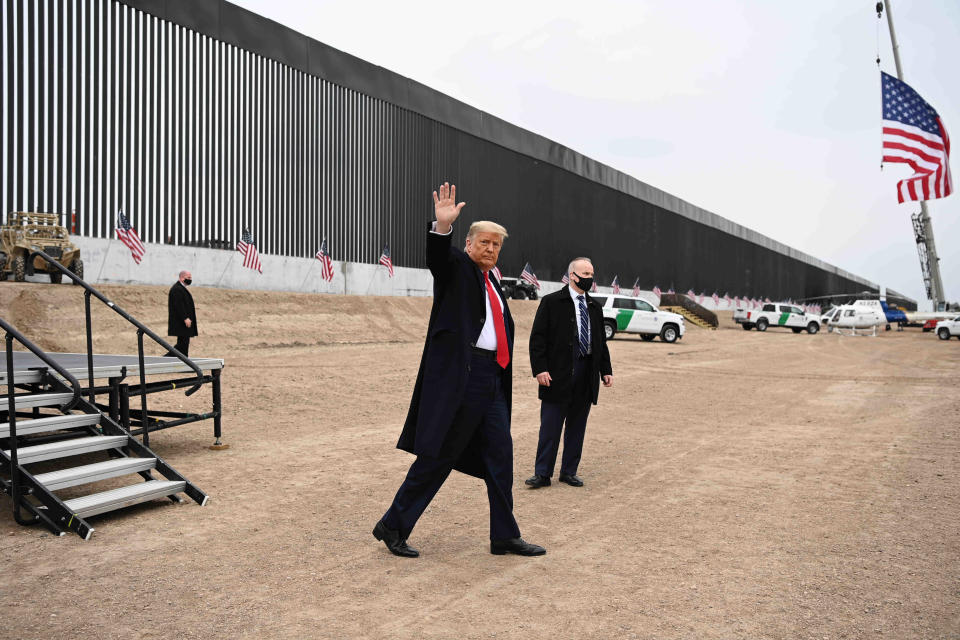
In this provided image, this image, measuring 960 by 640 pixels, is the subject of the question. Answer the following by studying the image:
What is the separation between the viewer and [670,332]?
28312 mm

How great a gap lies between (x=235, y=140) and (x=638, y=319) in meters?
17.7

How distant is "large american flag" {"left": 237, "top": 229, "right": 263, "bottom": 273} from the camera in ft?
96.1

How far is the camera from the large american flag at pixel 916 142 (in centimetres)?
2570

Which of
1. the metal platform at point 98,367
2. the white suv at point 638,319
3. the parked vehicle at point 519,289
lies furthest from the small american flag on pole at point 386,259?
the metal platform at point 98,367

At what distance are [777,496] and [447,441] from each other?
10.1 feet

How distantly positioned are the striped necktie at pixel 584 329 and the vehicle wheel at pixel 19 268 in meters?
19.9

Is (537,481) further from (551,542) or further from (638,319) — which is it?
(638,319)

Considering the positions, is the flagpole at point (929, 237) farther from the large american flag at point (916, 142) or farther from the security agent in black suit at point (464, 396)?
the security agent in black suit at point (464, 396)

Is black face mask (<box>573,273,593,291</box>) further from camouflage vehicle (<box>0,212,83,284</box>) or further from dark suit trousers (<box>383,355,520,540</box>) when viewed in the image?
camouflage vehicle (<box>0,212,83,284</box>)

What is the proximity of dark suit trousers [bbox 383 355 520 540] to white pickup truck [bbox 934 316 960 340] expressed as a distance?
39034 millimetres

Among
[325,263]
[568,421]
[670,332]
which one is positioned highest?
[325,263]

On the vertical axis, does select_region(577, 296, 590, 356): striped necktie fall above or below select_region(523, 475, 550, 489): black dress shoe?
above

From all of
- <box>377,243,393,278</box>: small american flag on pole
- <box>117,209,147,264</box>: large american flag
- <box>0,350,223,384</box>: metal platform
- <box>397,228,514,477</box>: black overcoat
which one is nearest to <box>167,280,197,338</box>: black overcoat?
Result: <box>0,350,223,384</box>: metal platform

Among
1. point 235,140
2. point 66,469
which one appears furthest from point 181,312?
point 235,140
